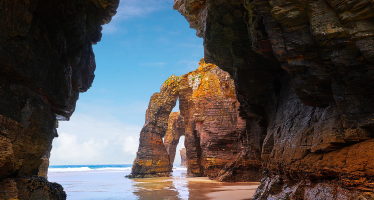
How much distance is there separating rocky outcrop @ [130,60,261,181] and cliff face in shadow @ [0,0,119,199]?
409 inches

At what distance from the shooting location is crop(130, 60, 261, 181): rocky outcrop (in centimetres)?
1794

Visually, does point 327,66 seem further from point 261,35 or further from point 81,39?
point 81,39

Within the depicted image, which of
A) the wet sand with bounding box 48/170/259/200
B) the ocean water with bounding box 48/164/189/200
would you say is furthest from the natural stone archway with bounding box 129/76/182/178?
the wet sand with bounding box 48/170/259/200

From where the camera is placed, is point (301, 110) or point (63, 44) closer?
point (301, 110)

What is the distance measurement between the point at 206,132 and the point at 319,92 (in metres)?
16.7

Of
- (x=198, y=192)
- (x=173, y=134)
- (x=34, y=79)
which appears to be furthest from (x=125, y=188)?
(x=173, y=134)

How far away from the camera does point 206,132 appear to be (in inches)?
887

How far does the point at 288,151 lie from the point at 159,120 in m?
24.8

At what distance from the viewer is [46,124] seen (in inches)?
333

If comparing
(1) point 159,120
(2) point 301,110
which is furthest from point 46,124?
(1) point 159,120

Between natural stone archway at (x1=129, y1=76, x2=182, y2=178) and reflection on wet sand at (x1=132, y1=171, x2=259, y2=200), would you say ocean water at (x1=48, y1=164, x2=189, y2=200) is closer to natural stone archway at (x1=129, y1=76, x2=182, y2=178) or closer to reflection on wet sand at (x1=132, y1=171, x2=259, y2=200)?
reflection on wet sand at (x1=132, y1=171, x2=259, y2=200)

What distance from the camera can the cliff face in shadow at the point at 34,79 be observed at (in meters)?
6.41

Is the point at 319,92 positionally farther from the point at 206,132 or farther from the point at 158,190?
the point at 206,132

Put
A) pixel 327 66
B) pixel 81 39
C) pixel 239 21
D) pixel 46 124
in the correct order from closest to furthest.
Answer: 1. pixel 327 66
2. pixel 46 124
3. pixel 239 21
4. pixel 81 39
